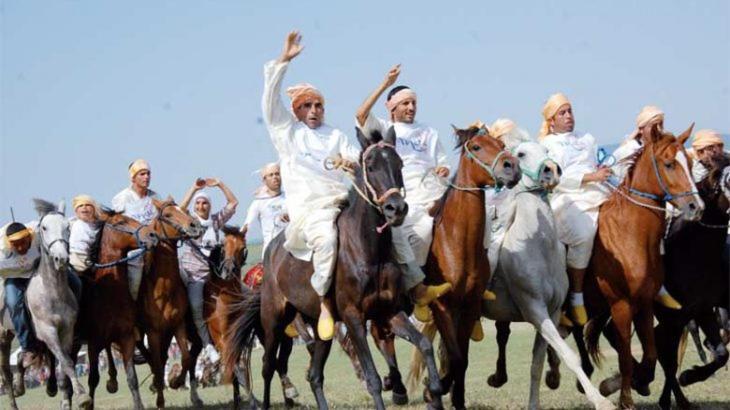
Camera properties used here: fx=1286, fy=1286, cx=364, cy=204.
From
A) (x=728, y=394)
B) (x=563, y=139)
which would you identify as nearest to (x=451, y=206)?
(x=563, y=139)

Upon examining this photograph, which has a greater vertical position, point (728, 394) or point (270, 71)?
point (270, 71)

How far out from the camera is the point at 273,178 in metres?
16.5

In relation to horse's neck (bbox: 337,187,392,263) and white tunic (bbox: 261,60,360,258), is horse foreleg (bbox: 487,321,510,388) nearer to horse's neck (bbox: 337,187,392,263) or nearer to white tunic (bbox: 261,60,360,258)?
white tunic (bbox: 261,60,360,258)

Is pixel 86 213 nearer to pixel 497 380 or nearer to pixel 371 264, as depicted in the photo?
pixel 497 380

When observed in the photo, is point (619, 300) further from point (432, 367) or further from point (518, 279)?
point (432, 367)

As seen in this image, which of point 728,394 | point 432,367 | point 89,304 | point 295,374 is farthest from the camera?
point 295,374

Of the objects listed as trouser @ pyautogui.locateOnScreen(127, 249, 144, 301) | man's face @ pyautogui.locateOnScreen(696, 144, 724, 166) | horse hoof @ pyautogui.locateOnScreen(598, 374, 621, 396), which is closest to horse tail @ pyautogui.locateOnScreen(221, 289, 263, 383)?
trouser @ pyautogui.locateOnScreen(127, 249, 144, 301)

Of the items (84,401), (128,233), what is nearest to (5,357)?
(128,233)

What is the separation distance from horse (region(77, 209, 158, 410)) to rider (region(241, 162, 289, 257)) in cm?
144

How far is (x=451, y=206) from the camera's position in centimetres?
1255

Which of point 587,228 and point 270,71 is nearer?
point 270,71

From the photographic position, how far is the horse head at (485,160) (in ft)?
38.9

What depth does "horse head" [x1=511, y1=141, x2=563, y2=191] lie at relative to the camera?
12266 millimetres

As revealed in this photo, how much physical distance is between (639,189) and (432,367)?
321cm
